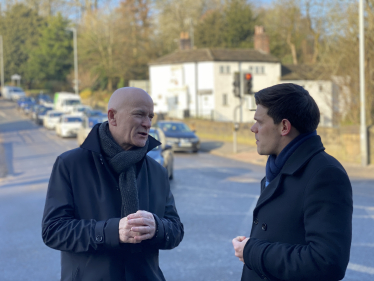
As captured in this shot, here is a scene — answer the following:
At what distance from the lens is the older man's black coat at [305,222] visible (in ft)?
7.43

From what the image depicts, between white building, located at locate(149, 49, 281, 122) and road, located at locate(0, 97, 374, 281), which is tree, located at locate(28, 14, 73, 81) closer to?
white building, located at locate(149, 49, 281, 122)

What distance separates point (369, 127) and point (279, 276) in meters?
17.5

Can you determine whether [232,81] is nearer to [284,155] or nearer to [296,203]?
[284,155]

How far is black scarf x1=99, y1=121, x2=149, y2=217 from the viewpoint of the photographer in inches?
111

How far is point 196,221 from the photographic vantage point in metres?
9.12

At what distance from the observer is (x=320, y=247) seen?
225 centimetres

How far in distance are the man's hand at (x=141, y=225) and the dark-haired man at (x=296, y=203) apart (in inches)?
20.2

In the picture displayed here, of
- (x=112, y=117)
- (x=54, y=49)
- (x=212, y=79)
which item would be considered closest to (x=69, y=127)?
(x=212, y=79)

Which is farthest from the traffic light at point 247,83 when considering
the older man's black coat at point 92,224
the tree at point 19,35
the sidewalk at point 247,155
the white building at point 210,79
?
the tree at point 19,35

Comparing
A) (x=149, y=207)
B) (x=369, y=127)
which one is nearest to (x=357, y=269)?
(x=149, y=207)

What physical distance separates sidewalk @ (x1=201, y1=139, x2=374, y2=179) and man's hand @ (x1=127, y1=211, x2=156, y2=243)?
47.4 ft

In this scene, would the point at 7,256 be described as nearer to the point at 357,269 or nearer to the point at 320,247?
the point at 357,269

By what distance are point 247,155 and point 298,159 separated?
2095 centimetres

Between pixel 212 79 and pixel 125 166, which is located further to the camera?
pixel 212 79
